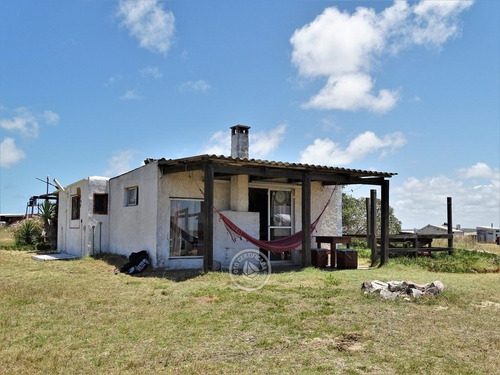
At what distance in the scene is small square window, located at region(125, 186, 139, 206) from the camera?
11.9 meters

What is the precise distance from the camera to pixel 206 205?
9.22 metres

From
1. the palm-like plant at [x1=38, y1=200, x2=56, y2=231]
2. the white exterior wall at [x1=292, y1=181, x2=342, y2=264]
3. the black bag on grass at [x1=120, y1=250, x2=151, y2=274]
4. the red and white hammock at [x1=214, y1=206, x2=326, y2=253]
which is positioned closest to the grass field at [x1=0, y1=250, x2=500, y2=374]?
the black bag on grass at [x1=120, y1=250, x2=151, y2=274]

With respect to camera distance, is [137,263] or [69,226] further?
[69,226]

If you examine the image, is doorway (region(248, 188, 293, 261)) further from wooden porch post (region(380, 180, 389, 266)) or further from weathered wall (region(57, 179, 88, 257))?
weathered wall (region(57, 179, 88, 257))

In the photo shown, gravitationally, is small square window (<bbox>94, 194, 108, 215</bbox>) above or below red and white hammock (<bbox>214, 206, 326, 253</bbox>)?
above

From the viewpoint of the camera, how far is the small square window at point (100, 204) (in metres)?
13.4

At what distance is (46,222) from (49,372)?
15.9 m

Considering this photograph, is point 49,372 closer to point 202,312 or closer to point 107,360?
point 107,360

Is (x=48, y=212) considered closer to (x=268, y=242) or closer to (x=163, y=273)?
(x=163, y=273)

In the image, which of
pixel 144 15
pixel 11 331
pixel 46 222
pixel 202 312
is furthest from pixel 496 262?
pixel 46 222

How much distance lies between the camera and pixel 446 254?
48.6ft

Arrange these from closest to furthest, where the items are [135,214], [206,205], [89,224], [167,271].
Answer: [206,205], [167,271], [135,214], [89,224]

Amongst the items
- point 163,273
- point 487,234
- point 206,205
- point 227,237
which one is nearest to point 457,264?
point 227,237

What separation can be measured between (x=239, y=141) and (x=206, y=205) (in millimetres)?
3597
